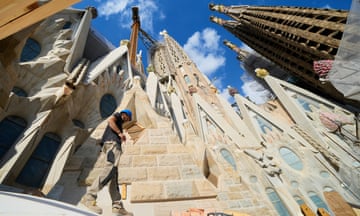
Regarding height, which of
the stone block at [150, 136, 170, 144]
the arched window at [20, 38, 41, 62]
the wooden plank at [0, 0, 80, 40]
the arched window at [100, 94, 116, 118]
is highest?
the arched window at [20, 38, 41, 62]

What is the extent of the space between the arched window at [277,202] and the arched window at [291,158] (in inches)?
78.7

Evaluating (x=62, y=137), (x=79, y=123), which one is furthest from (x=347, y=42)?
(x=79, y=123)

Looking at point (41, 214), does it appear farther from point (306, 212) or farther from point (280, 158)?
point (280, 158)

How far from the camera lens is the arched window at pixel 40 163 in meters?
3.77

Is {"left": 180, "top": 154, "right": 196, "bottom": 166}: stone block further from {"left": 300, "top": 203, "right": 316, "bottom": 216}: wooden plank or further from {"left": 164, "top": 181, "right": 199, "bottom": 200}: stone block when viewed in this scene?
{"left": 300, "top": 203, "right": 316, "bottom": 216}: wooden plank

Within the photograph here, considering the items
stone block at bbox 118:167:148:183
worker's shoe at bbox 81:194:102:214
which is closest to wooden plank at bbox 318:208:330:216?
stone block at bbox 118:167:148:183

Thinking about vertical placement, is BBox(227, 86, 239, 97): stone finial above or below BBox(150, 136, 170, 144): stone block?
above

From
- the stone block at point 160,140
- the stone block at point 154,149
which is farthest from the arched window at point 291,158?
the stone block at point 154,149

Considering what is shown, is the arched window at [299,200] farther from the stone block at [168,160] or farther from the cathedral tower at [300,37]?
the stone block at [168,160]

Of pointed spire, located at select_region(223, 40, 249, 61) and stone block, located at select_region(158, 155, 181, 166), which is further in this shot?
pointed spire, located at select_region(223, 40, 249, 61)

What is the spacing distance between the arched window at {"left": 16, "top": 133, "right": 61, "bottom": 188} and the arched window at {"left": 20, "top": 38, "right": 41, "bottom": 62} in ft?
9.59

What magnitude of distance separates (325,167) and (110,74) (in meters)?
10.7

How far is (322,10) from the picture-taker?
14734 mm

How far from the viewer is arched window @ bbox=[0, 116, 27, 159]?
379 cm
